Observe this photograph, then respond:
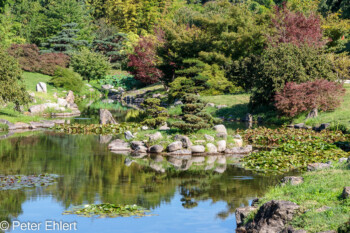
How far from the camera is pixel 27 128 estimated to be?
29.3 m

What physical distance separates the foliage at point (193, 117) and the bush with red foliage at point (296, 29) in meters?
15.2

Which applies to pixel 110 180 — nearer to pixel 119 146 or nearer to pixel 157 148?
pixel 157 148

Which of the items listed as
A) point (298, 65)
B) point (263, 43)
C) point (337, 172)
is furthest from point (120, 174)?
point (263, 43)

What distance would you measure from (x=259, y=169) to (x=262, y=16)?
29.6 m

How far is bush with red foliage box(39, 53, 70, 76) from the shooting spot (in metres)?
54.8

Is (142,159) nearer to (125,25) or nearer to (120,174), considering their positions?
(120,174)

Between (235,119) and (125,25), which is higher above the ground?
(125,25)

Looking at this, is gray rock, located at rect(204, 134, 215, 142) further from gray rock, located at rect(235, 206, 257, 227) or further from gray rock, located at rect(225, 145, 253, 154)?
gray rock, located at rect(235, 206, 257, 227)

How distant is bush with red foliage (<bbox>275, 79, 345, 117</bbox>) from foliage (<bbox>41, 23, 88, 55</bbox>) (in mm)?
37109

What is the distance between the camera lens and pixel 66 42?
65.4m

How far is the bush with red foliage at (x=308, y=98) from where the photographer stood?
1233 inches

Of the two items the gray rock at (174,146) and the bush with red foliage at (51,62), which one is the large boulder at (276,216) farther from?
the bush with red foliage at (51,62)

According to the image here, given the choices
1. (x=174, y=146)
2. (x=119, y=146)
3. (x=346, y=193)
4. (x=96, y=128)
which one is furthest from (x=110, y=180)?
(x=96, y=128)

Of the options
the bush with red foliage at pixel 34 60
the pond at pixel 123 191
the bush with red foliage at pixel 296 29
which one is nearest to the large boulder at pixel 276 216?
the pond at pixel 123 191
